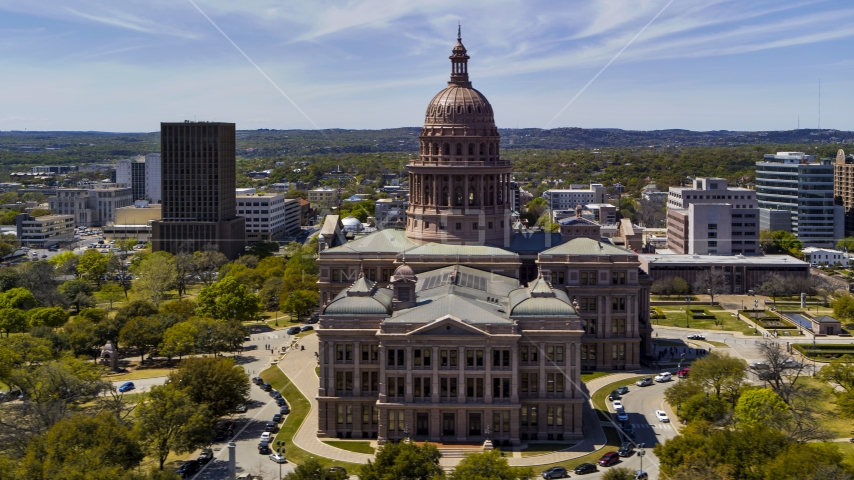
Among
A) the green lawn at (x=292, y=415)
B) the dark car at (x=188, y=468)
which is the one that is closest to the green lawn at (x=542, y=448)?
the green lawn at (x=292, y=415)

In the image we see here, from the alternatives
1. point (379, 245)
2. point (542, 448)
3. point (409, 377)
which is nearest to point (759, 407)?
point (542, 448)

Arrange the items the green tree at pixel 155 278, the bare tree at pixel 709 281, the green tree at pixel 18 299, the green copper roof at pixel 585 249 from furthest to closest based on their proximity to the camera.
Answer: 1. the bare tree at pixel 709 281
2. the green tree at pixel 155 278
3. the green tree at pixel 18 299
4. the green copper roof at pixel 585 249

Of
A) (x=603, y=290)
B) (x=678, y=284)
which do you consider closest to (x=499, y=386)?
(x=603, y=290)

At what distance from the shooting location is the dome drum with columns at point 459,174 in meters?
121

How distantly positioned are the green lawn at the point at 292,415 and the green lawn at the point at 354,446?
11.8ft

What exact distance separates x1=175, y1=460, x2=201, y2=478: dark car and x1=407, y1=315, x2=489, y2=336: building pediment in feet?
78.4

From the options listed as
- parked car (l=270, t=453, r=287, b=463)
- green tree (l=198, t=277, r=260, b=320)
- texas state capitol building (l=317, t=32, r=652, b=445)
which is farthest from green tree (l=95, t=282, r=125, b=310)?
Result: parked car (l=270, t=453, r=287, b=463)

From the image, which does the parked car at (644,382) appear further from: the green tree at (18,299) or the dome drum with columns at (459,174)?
the green tree at (18,299)

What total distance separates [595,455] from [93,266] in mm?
134587

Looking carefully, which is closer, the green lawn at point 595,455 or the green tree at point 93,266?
the green lawn at point 595,455

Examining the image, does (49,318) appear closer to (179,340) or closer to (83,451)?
(179,340)

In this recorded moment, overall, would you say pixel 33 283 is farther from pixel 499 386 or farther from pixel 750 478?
pixel 750 478

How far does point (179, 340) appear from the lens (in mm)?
116062

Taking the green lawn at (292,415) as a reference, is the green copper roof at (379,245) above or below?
above
